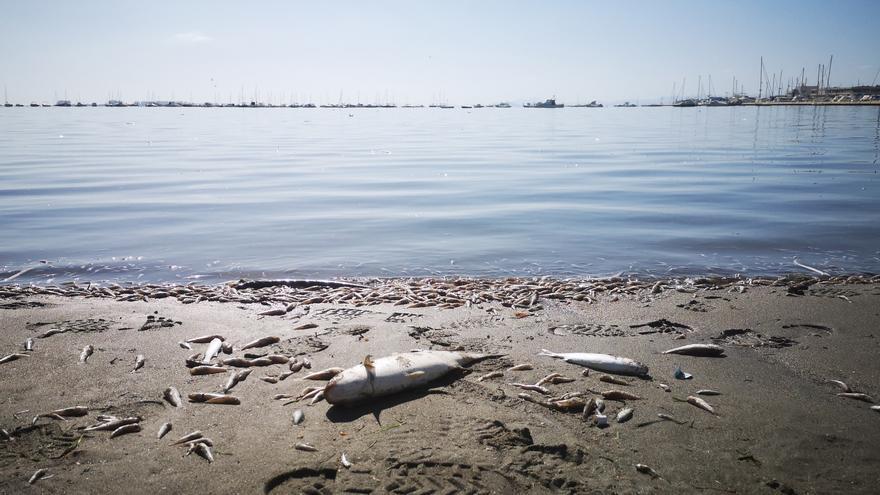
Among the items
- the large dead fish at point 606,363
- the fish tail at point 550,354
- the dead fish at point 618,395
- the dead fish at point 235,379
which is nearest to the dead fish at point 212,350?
the dead fish at point 235,379

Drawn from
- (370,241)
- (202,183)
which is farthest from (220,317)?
(202,183)

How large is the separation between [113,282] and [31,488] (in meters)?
8.57

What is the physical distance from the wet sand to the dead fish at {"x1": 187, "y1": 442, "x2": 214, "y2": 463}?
A: 0.08 meters

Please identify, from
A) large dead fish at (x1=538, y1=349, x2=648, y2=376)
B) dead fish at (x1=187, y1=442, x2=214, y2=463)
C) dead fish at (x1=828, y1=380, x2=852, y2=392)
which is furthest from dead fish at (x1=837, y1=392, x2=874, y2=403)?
dead fish at (x1=187, y1=442, x2=214, y2=463)

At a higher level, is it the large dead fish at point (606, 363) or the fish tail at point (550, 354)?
the large dead fish at point (606, 363)

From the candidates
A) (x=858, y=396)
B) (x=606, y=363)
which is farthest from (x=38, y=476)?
(x=858, y=396)

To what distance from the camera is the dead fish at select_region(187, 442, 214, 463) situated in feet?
16.4

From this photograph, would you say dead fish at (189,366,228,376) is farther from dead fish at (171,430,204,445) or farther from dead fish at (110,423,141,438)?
dead fish at (171,430,204,445)

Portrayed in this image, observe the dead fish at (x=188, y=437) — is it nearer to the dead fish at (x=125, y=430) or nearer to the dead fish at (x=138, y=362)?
the dead fish at (x=125, y=430)

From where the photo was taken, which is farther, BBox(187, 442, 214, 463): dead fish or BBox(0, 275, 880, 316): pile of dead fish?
BBox(0, 275, 880, 316): pile of dead fish

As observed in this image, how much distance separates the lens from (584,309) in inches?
382

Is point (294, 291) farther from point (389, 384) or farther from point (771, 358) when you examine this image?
point (771, 358)

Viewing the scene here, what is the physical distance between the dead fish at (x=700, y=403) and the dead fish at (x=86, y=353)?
7455 millimetres

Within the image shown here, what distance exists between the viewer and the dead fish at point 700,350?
7.33 m
